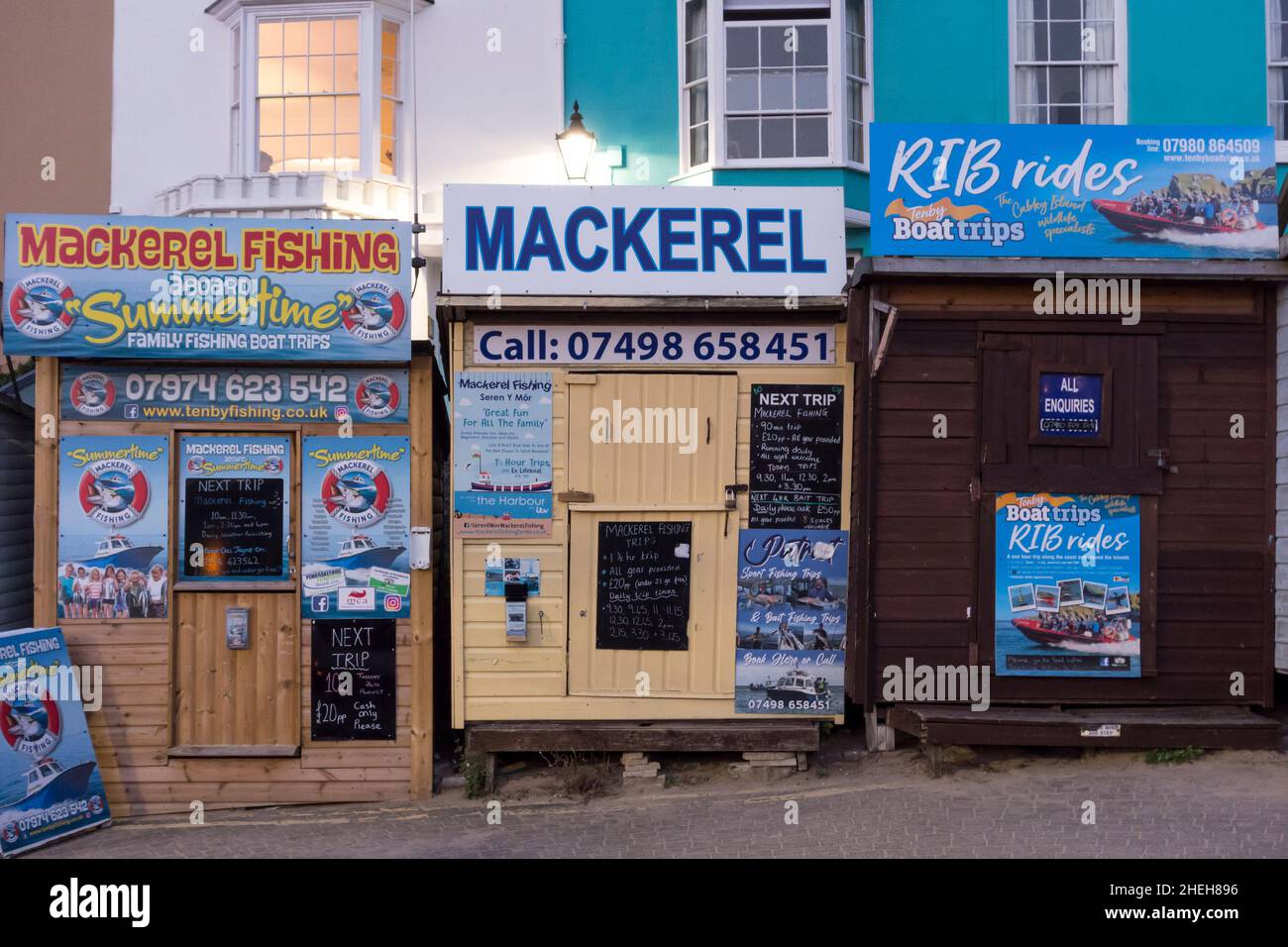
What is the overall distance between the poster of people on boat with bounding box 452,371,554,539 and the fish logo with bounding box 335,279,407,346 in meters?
0.59

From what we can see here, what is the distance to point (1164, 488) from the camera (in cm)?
853

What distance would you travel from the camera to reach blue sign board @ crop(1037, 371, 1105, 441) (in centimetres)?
850

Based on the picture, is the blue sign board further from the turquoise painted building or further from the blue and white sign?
the turquoise painted building

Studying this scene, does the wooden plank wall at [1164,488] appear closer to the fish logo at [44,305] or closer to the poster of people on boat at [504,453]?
the poster of people on boat at [504,453]

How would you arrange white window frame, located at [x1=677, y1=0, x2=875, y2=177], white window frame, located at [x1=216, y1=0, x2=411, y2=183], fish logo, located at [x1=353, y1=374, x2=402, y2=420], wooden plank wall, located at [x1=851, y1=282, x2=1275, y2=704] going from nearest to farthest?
wooden plank wall, located at [x1=851, y1=282, x2=1275, y2=704] → fish logo, located at [x1=353, y1=374, x2=402, y2=420] → white window frame, located at [x1=677, y1=0, x2=875, y2=177] → white window frame, located at [x1=216, y1=0, x2=411, y2=183]

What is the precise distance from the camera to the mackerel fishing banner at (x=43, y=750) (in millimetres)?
7699

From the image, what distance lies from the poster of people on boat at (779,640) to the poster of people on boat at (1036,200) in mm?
2314

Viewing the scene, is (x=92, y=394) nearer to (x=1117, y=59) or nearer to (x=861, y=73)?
(x=861, y=73)

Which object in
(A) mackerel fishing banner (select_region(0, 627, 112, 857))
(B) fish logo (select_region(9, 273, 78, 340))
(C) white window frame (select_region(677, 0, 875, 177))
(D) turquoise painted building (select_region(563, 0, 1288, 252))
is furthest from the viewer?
(D) turquoise painted building (select_region(563, 0, 1288, 252))

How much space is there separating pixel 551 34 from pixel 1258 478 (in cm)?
771

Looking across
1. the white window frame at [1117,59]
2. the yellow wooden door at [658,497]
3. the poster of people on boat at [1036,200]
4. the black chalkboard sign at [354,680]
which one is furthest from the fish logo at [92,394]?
the white window frame at [1117,59]

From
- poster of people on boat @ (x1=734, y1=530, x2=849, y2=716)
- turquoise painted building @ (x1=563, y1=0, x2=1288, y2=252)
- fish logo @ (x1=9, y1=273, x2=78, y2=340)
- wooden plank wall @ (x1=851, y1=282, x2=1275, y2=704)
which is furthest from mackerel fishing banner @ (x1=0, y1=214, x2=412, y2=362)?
turquoise painted building @ (x1=563, y1=0, x2=1288, y2=252)

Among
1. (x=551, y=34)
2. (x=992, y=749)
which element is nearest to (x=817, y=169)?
(x=551, y=34)
